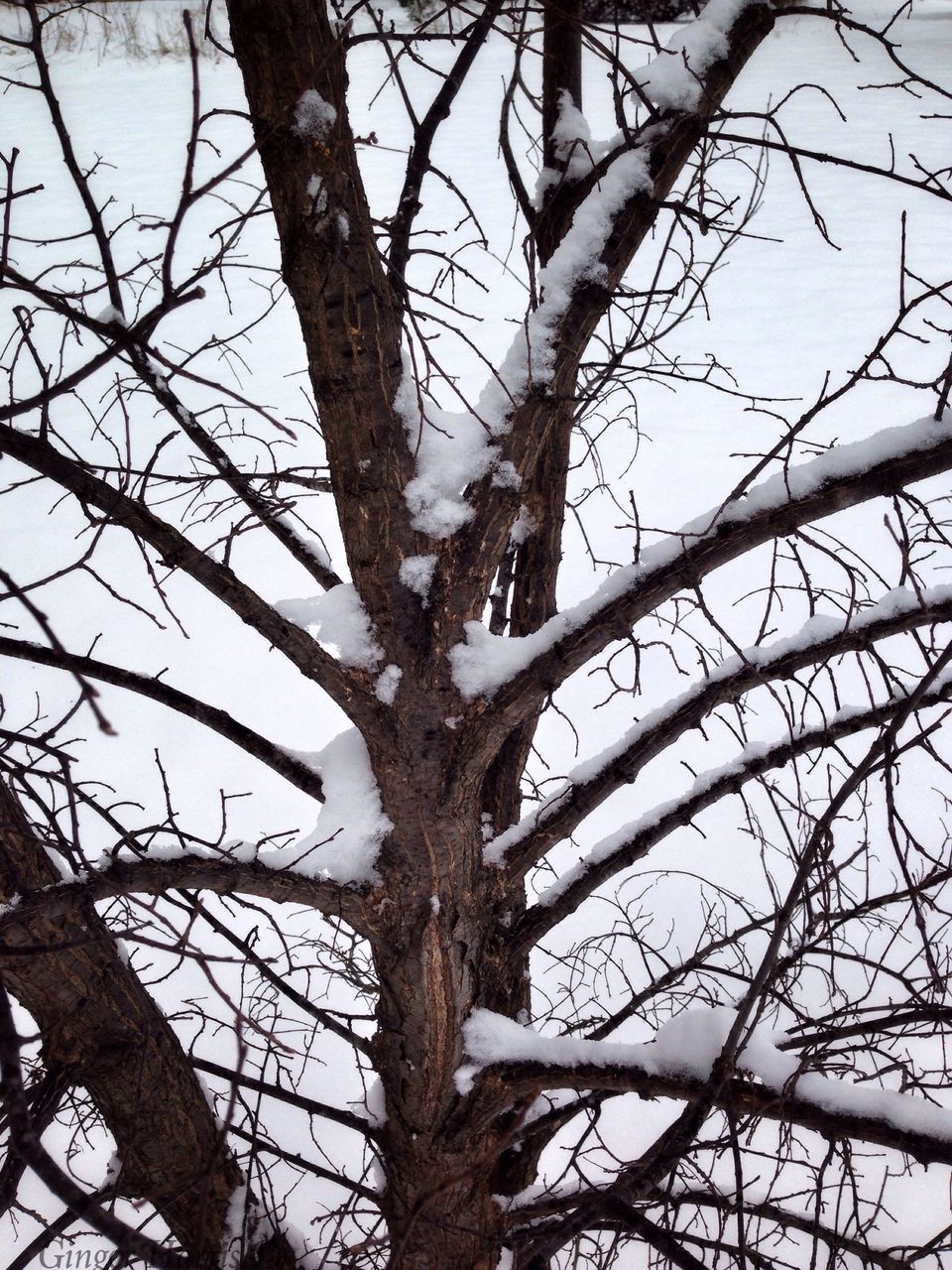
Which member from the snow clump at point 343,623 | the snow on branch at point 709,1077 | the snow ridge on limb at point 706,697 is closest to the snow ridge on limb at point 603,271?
the snow clump at point 343,623

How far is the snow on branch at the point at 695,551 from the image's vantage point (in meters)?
1.18

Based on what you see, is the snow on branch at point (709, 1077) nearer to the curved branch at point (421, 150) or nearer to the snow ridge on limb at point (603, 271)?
the snow ridge on limb at point (603, 271)

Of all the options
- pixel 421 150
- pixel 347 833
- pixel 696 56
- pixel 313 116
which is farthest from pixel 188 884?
pixel 696 56

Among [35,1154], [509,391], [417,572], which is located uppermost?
[509,391]

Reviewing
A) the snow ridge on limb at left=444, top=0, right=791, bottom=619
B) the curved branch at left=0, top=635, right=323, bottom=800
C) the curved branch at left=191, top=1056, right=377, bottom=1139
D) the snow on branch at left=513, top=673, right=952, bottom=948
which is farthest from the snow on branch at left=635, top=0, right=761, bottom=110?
the curved branch at left=191, top=1056, right=377, bottom=1139

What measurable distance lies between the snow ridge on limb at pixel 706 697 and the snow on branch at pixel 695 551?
6.3 inches

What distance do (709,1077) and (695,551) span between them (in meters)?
0.74

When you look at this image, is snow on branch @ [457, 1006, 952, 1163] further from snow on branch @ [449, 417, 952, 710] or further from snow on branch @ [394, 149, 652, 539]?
snow on branch @ [394, 149, 652, 539]

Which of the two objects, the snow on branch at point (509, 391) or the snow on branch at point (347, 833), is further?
the snow on branch at point (347, 833)

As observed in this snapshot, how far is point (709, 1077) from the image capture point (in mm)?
1266

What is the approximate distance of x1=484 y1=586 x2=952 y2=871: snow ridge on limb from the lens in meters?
1.33

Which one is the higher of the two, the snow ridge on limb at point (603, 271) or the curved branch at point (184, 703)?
the snow ridge on limb at point (603, 271)

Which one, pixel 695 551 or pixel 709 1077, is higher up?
pixel 695 551

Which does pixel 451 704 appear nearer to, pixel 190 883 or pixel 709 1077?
pixel 190 883
